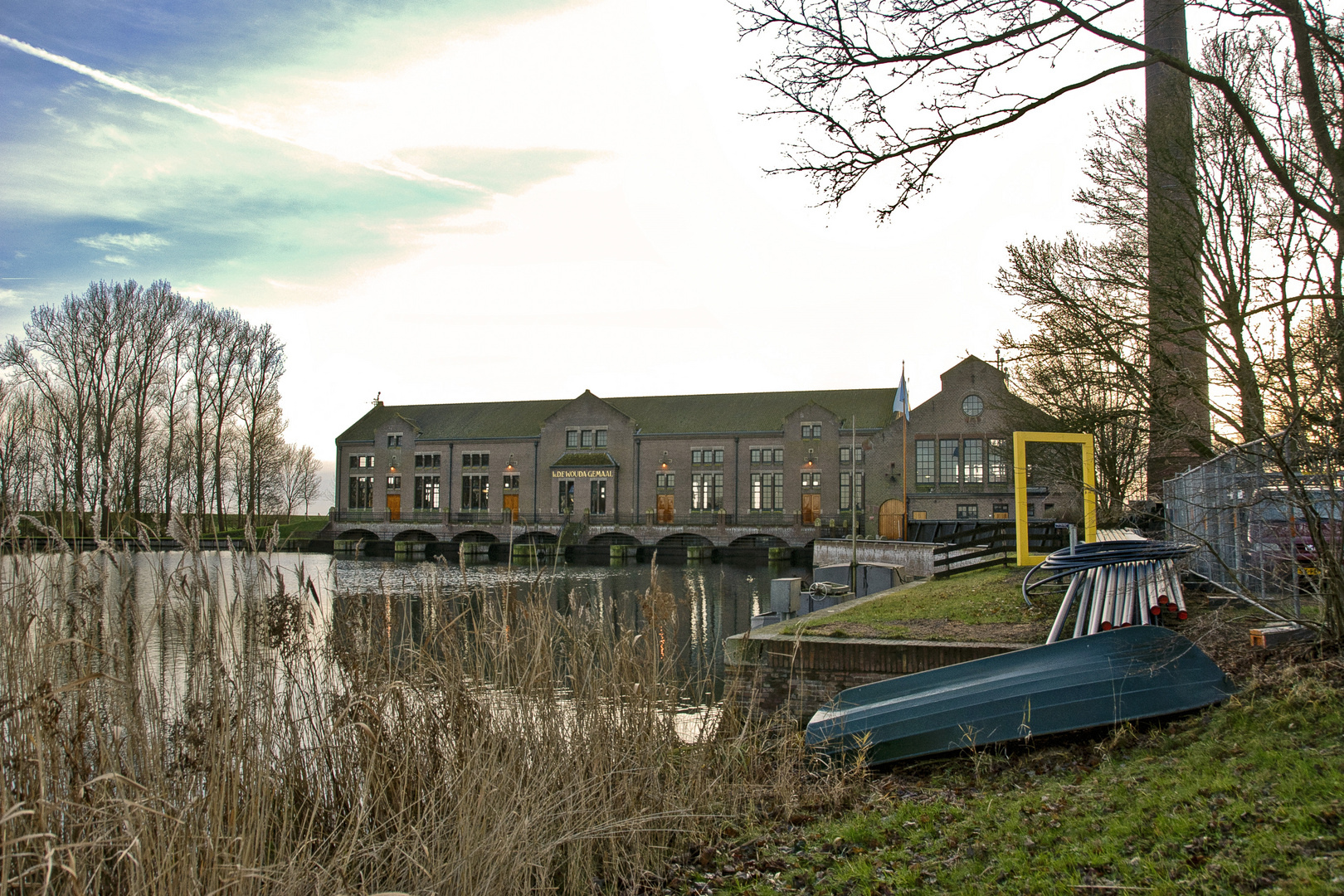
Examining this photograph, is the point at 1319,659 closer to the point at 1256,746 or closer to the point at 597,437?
the point at 1256,746

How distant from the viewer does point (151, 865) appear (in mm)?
3371

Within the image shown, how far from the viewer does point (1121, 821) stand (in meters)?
4.25

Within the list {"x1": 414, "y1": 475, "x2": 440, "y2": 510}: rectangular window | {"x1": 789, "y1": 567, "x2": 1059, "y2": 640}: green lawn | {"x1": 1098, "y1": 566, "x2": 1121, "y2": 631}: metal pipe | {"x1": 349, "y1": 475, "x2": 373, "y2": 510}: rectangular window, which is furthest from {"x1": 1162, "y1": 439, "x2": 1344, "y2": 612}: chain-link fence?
{"x1": 349, "y1": 475, "x2": 373, "y2": 510}: rectangular window

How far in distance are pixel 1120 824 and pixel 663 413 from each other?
5197 centimetres

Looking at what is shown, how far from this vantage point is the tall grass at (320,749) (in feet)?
11.4

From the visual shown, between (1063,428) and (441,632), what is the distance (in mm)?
18374

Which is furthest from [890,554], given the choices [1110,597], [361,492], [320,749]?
[361,492]

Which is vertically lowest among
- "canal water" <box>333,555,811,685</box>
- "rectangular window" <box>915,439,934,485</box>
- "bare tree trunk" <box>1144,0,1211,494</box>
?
"canal water" <box>333,555,811,685</box>

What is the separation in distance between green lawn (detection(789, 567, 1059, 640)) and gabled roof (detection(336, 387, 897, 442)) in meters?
36.0

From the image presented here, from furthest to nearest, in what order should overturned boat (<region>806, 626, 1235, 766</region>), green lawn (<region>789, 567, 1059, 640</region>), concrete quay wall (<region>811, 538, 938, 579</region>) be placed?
concrete quay wall (<region>811, 538, 938, 579</region>), green lawn (<region>789, 567, 1059, 640</region>), overturned boat (<region>806, 626, 1235, 766</region>)

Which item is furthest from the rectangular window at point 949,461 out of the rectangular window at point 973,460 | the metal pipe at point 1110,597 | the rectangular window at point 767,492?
the metal pipe at point 1110,597

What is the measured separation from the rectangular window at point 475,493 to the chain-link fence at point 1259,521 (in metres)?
49.4

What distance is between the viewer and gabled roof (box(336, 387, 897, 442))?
172ft

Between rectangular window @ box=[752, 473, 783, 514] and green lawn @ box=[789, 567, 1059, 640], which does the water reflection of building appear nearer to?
rectangular window @ box=[752, 473, 783, 514]
